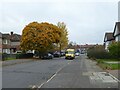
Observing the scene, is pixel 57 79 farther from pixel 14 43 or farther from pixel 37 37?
pixel 14 43

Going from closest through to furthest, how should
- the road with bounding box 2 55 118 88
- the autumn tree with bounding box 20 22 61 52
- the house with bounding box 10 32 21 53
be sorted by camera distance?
the road with bounding box 2 55 118 88 < the autumn tree with bounding box 20 22 61 52 < the house with bounding box 10 32 21 53

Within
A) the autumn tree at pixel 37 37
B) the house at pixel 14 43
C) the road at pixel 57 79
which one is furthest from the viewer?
the house at pixel 14 43

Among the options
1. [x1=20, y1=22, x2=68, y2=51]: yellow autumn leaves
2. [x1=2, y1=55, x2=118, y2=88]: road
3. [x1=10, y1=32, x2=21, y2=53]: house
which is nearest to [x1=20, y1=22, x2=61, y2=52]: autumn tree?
Result: [x1=20, y1=22, x2=68, y2=51]: yellow autumn leaves

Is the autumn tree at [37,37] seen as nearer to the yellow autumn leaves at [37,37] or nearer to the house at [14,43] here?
the yellow autumn leaves at [37,37]

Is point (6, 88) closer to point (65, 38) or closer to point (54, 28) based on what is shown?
point (54, 28)

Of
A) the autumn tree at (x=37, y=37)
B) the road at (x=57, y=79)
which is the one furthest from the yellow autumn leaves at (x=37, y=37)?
the road at (x=57, y=79)

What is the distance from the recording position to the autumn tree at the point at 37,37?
63562 mm

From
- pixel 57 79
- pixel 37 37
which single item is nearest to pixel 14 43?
pixel 37 37

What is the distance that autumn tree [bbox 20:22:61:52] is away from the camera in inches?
2502

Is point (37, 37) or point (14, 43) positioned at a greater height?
point (37, 37)

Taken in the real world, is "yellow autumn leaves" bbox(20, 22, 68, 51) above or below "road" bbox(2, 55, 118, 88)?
above

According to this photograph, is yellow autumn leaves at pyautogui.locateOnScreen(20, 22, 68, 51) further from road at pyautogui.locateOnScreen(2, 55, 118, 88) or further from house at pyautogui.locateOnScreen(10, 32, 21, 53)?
road at pyautogui.locateOnScreen(2, 55, 118, 88)

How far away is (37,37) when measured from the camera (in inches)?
2500

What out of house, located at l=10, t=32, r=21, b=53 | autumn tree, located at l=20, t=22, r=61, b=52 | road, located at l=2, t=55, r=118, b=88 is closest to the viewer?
road, located at l=2, t=55, r=118, b=88
